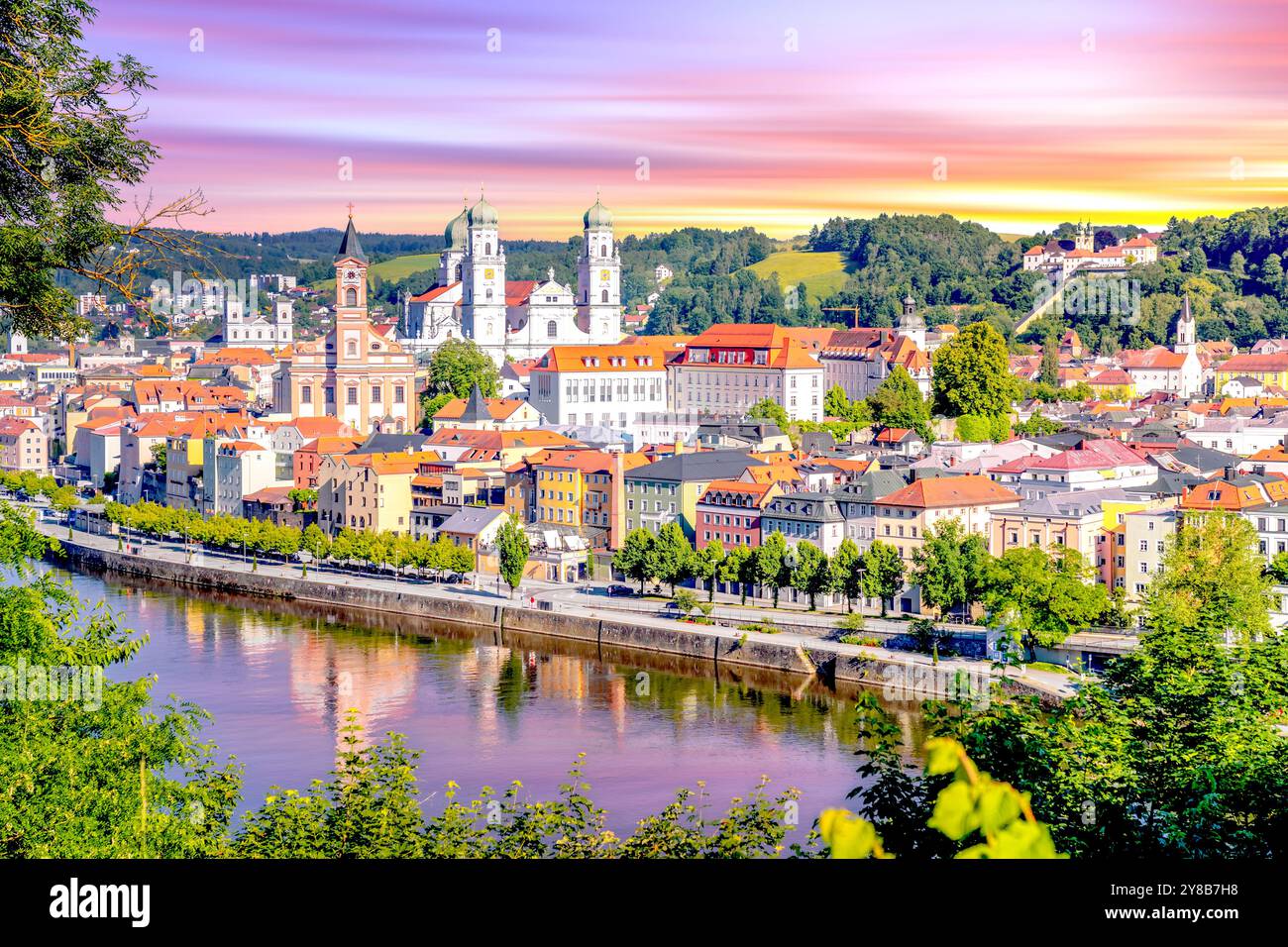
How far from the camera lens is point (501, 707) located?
1394 cm

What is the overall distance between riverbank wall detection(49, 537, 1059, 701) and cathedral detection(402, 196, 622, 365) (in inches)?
586

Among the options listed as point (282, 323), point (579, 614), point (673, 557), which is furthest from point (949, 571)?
point (282, 323)

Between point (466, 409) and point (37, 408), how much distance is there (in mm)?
15394

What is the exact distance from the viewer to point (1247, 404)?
30.4 metres

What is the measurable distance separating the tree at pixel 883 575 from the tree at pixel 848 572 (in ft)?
0.35

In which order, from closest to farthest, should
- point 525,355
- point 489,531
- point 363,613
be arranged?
point 363,613 → point 489,531 → point 525,355

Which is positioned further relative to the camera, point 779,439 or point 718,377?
point 718,377

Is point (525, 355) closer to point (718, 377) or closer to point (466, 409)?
point (718, 377)

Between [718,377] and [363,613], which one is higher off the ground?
[718,377]

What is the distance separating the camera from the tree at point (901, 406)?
28.3m

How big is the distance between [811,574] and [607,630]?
215 cm

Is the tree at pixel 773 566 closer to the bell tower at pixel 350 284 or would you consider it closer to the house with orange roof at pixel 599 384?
the house with orange roof at pixel 599 384
